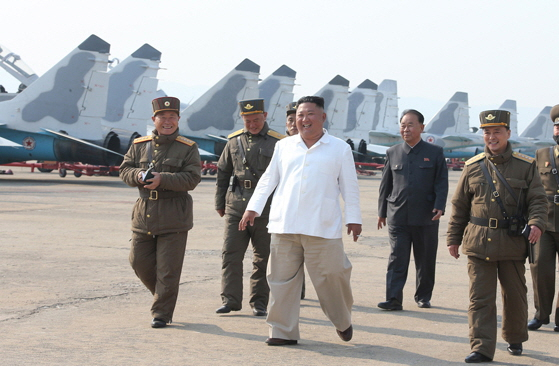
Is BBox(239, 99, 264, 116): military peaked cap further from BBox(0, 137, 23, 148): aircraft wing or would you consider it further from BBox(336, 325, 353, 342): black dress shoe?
BBox(0, 137, 23, 148): aircraft wing

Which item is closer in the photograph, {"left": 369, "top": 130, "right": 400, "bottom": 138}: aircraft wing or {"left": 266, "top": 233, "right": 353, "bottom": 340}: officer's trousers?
{"left": 266, "top": 233, "right": 353, "bottom": 340}: officer's trousers

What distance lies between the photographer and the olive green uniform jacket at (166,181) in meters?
5.76

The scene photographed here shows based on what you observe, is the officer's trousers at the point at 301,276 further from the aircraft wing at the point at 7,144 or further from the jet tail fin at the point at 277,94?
the jet tail fin at the point at 277,94

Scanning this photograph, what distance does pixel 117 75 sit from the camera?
106 feet

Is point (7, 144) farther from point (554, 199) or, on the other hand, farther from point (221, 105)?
point (554, 199)

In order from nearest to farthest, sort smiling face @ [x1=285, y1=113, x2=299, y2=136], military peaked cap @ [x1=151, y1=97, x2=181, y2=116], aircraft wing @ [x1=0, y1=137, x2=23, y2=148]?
military peaked cap @ [x1=151, y1=97, x2=181, y2=116]
smiling face @ [x1=285, y1=113, x2=299, y2=136]
aircraft wing @ [x1=0, y1=137, x2=23, y2=148]

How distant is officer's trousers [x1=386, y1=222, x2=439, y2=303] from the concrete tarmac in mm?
215

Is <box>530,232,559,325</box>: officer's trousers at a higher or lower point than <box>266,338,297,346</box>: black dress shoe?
higher

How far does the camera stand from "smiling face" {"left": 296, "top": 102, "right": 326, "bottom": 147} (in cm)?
512

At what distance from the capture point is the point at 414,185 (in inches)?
279

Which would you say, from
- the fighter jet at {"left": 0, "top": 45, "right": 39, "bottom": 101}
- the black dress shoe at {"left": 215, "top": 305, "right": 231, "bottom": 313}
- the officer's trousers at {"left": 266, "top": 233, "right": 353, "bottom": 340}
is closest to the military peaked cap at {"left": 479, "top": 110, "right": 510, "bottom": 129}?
the officer's trousers at {"left": 266, "top": 233, "right": 353, "bottom": 340}

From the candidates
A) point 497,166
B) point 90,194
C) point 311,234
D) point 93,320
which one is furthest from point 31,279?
point 90,194

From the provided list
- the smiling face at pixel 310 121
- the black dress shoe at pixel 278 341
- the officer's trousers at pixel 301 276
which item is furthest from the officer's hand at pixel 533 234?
the black dress shoe at pixel 278 341

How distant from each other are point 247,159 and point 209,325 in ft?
5.64
